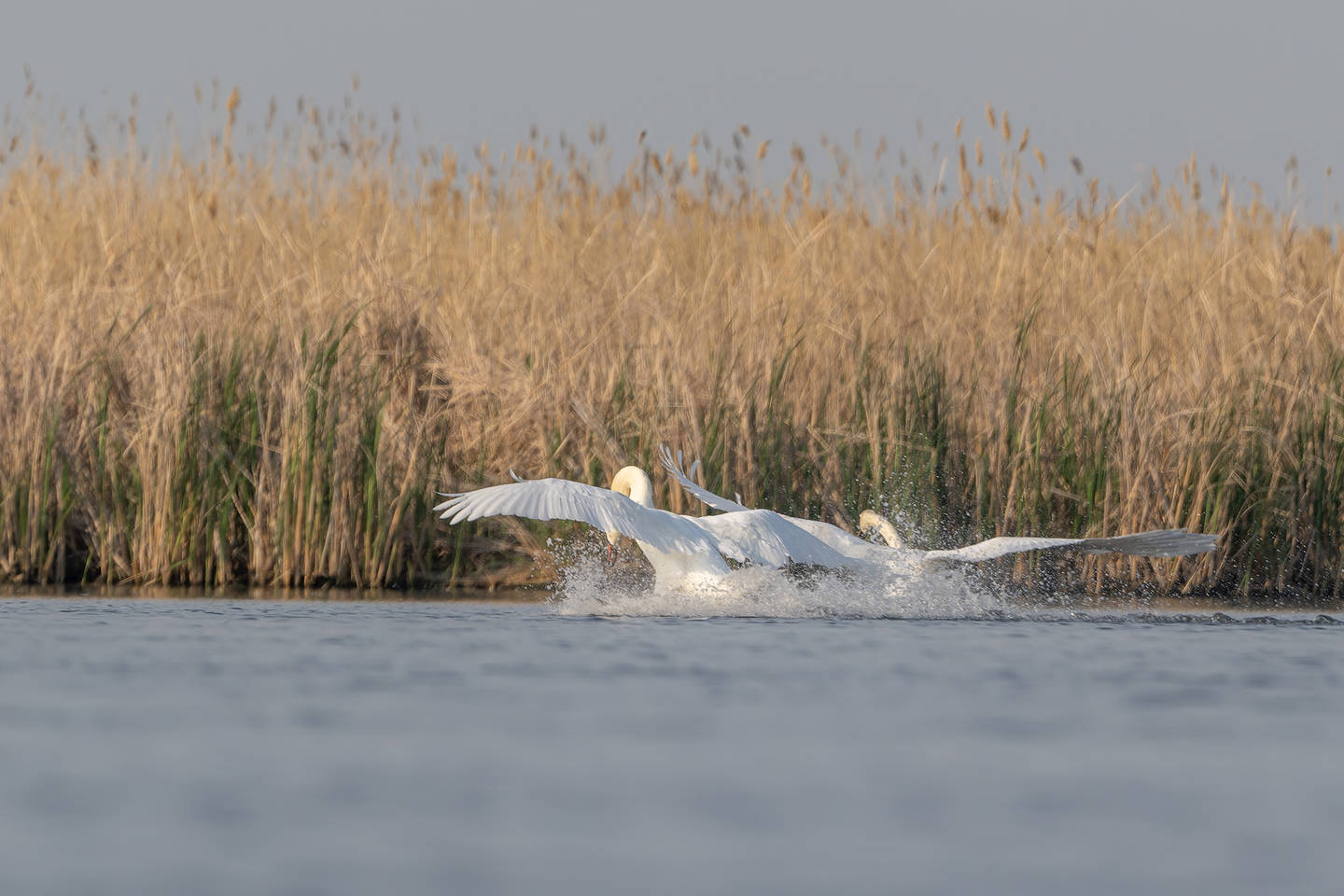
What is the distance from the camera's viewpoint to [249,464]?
840cm

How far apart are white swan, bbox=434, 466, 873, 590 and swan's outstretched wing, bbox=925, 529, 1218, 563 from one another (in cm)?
46

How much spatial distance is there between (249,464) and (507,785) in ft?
15.0

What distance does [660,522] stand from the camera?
7.06 metres

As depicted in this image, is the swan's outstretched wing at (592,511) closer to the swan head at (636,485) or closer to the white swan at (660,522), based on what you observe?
the white swan at (660,522)

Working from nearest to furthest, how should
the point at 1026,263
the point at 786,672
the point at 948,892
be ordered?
the point at 948,892 → the point at 786,672 → the point at 1026,263

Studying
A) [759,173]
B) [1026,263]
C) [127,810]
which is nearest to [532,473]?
[1026,263]

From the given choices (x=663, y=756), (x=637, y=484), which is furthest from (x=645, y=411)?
(x=663, y=756)

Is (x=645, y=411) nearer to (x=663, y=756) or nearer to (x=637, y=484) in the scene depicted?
(x=637, y=484)

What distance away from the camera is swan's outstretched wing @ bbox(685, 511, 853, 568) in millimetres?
6895

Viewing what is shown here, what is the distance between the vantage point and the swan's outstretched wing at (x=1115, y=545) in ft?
22.4

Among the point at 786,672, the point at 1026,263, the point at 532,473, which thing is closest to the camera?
the point at 786,672

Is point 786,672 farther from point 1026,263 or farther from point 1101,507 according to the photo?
point 1026,263

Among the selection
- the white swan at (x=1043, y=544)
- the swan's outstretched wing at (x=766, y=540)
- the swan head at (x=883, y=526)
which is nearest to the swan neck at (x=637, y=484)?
the white swan at (x=1043, y=544)

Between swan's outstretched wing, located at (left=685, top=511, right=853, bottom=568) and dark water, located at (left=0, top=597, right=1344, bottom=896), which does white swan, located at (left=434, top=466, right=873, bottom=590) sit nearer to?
swan's outstretched wing, located at (left=685, top=511, right=853, bottom=568)
